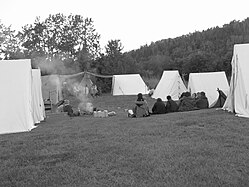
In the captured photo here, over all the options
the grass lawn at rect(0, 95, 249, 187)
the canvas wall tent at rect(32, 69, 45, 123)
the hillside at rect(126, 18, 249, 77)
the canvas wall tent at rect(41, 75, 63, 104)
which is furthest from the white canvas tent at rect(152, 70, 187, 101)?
the hillside at rect(126, 18, 249, 77)

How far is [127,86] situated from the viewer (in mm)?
25406

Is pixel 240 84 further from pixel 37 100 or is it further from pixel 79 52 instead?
pixel 79 52

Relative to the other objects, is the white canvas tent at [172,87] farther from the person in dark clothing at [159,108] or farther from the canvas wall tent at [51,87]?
the person in dark clothing at [159,108]

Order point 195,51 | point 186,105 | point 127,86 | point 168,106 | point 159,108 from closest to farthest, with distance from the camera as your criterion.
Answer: point 159,108 < point 168,106 < point 186,105 < point 127,86 < point 195,51

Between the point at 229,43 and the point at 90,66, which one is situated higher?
the point at 229,43

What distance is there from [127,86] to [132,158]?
68.9 ft

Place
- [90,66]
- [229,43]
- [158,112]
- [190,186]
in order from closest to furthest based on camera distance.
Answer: [190,186], [158,112], [90,66], [229,43]

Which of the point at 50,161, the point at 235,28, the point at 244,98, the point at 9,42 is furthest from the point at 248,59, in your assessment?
the point at 235,28

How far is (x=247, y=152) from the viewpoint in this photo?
4504mm

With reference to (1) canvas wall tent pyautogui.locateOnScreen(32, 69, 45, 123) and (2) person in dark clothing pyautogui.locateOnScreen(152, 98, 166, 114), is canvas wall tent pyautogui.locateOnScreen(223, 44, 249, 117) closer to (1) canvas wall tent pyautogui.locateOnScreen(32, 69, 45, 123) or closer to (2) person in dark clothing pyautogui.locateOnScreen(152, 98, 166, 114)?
(2) person in dark clothing pyautogui.locateOnScreen(152, 98, 166, 114)

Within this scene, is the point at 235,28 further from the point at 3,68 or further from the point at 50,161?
the point at 50,161

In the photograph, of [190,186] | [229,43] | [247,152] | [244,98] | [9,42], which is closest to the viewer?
[190,186]

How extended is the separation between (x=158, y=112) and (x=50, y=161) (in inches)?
259

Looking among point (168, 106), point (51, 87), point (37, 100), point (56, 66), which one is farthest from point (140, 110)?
point (56, 66)
